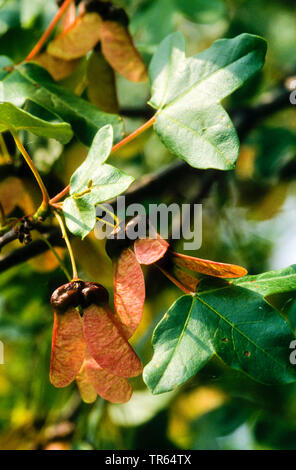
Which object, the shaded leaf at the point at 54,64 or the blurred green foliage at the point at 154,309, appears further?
the blurred green foliage at the point at 154,309

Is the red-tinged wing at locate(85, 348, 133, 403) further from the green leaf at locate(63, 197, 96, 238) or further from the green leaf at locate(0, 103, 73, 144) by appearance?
the green leaf at locate(0, 103, 73, 144)

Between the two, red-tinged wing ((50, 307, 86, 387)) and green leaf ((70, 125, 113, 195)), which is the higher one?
green leaf ((70, 125, 113, 195))

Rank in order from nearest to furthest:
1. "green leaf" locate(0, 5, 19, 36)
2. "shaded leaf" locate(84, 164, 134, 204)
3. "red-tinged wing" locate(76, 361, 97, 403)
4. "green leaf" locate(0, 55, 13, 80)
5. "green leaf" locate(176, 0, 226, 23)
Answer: "shaded leaf" locate(84, 164, 134, 204), "red-tinged wing" locate(76, 361, 97, 403), "green leaf" locate(0, 55, 13, 80), "green leaf" locate(0, 5, 19, 36), "green leaf" locate(176, 0, 226, 23)

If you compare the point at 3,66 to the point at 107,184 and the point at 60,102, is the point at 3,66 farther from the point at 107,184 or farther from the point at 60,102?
the point at 107,184

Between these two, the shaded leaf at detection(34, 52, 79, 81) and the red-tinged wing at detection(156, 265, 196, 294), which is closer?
the red-tinged wing at detection(156, 265, 196, 294)

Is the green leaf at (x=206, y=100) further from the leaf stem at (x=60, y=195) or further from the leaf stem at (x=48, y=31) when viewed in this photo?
the leaf stem at (x=48, y=31)

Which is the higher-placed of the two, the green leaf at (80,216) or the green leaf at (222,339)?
the green leaf at (80,216)

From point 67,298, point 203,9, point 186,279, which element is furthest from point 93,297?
point 203,9

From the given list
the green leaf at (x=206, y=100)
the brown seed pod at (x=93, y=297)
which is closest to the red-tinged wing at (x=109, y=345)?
the brown seed pod at (x=93, y=297)

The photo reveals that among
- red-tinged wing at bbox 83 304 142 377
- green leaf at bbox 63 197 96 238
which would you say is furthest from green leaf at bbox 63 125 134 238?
red-tinged wing at bbox 83 304 142 377
